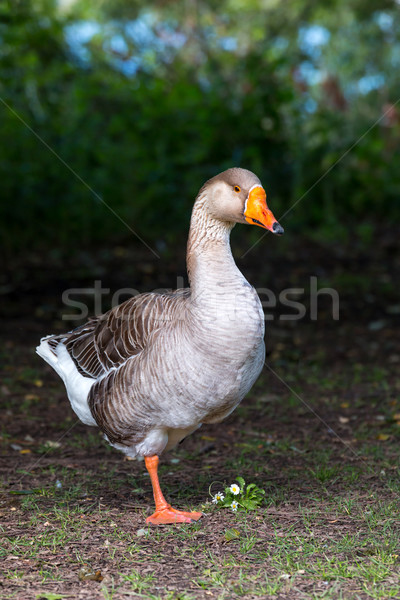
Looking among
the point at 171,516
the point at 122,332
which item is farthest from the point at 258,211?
the point at 171,516

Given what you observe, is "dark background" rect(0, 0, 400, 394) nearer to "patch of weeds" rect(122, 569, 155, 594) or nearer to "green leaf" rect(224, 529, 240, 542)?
"green leaf" rect(224, 529, 240, 542)

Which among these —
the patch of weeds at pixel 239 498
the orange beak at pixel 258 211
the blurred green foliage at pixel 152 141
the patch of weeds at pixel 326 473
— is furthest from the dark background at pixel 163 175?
the orange beak at pixel 258 211

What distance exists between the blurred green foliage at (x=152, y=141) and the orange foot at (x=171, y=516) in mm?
6803

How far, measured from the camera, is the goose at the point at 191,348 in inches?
139

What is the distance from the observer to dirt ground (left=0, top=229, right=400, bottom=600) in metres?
3.15

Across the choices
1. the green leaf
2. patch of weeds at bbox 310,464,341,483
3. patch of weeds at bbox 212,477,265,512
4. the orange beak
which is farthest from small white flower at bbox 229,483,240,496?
the orange beak

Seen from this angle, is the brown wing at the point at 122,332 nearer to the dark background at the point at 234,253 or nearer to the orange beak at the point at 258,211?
the orange beak at the point at 258,211

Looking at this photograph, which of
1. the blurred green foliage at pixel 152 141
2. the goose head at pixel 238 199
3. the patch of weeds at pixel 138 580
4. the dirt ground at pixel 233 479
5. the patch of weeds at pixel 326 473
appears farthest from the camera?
the blurred green foliage at pixel 152 141

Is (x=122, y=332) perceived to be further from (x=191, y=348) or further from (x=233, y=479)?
(x=233, y=479)

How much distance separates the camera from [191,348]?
3525 millimetres

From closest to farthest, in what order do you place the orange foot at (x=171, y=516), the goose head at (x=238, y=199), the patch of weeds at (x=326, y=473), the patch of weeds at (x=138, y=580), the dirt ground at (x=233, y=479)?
the patch of weeds at (x=138, y=580), the dirt ground at (x=233, y=479), the goose head at (x=238, y=199), the orange foot at (x=171, y=516), the patch of weeds at (x=326, y=473)

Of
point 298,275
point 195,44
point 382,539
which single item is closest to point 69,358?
point 382,539

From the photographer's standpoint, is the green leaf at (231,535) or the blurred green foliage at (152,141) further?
the blurred green foliage at (152,141)

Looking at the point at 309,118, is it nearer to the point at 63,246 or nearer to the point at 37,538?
the point at 63,246
